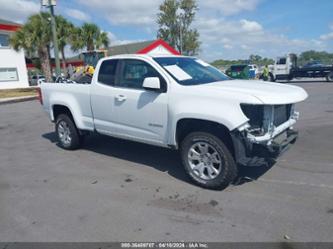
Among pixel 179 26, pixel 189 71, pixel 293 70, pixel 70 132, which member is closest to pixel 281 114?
pixel 189 71

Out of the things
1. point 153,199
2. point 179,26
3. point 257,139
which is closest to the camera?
point 257,139

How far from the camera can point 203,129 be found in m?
4.15

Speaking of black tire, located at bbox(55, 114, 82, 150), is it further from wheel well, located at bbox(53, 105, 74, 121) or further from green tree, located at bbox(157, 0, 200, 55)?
green tree, located at bbox(157, 0, 200, 55)

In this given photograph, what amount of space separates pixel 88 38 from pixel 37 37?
246 inches

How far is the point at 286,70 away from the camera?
25.3 m

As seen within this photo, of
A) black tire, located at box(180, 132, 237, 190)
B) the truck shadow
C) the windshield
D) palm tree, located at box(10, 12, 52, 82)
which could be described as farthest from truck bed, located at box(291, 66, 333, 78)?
black tire, located at box(180, 132, 237, 190)

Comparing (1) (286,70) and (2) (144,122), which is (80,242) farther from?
(1) (286,70)

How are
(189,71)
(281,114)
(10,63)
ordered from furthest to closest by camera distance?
(10,63) < (189,71) < (281,114)

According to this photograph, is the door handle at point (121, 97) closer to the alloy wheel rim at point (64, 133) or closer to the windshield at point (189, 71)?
the windshield at point (189, 71)

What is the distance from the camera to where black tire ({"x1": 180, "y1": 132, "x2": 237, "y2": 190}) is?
3.92 meters

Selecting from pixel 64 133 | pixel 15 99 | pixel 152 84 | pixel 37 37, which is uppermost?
pixel 37 37

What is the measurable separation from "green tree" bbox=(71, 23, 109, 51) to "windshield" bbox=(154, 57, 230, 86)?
74.1ft

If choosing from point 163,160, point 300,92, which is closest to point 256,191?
point 300,92

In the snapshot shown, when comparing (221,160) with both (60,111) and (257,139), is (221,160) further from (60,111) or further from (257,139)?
(60,111)
